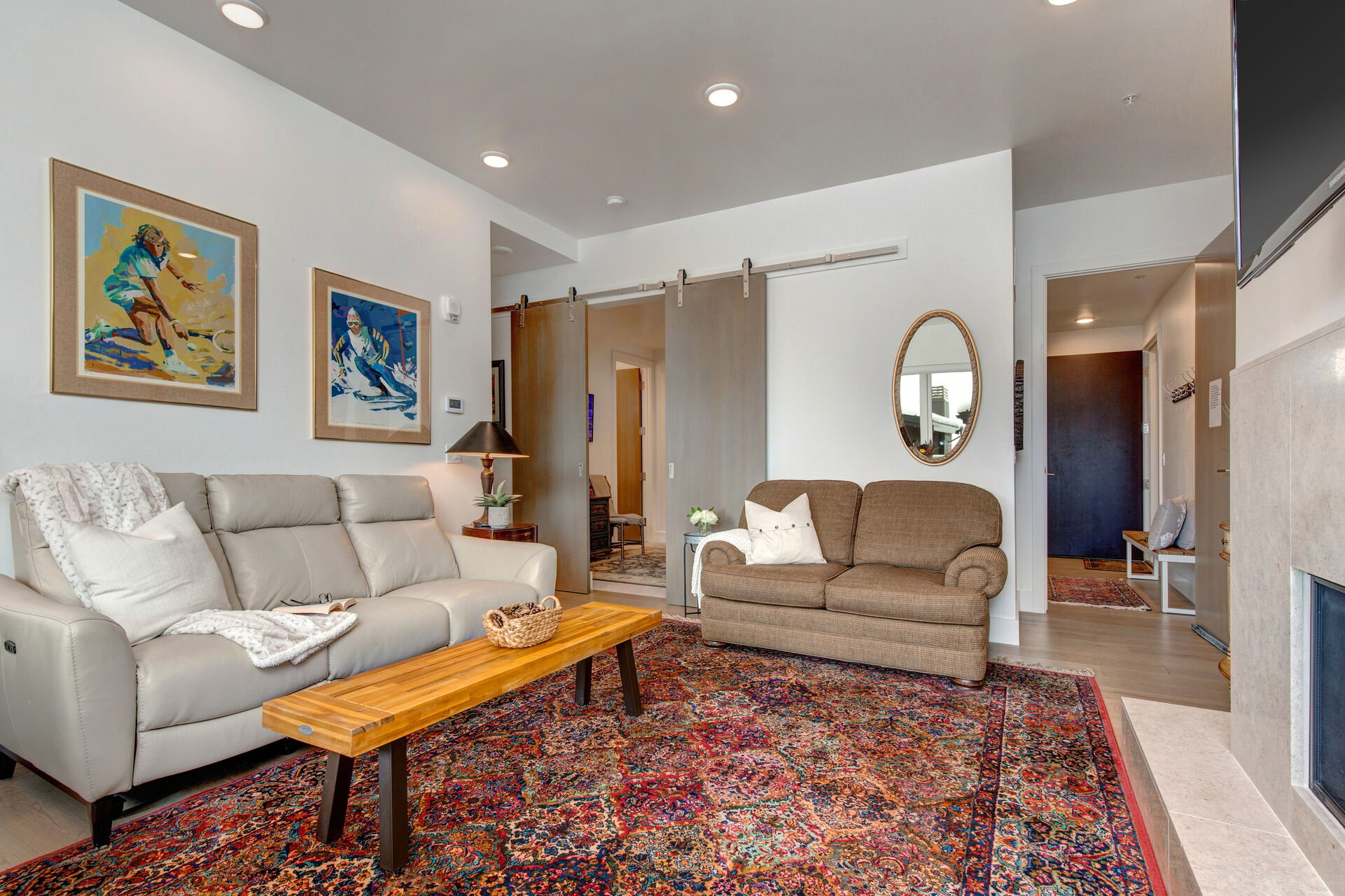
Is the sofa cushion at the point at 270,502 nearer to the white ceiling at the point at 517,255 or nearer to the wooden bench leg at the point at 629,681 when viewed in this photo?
the wooden bench leg at the point at 629,681

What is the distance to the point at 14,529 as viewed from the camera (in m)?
2.27

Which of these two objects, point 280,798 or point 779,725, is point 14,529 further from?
point 779,725

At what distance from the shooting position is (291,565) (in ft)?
9.14

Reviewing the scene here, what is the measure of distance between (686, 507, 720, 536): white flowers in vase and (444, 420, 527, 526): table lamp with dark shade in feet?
4.02

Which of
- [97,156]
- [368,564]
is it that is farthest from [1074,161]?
[97,156]

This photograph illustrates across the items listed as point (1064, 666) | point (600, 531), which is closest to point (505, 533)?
point (1064, 666)

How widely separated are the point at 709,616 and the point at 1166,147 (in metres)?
3.71

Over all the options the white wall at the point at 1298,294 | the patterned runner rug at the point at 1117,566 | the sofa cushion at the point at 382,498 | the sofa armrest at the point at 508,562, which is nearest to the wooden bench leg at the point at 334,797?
the sofa armrest at the point at 508,562

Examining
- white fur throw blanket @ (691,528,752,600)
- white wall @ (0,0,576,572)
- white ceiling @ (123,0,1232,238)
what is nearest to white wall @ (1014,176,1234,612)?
white ceiling @ (123,0,1232,238)

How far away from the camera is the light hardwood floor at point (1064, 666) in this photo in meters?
1.87

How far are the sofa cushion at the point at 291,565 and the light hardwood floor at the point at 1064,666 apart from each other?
606 millimetres

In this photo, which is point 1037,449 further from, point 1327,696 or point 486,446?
point 486,446

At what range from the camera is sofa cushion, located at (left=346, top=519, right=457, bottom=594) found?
3.12m

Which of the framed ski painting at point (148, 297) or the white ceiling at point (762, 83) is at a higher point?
the white ceiling at point (762, 83)
